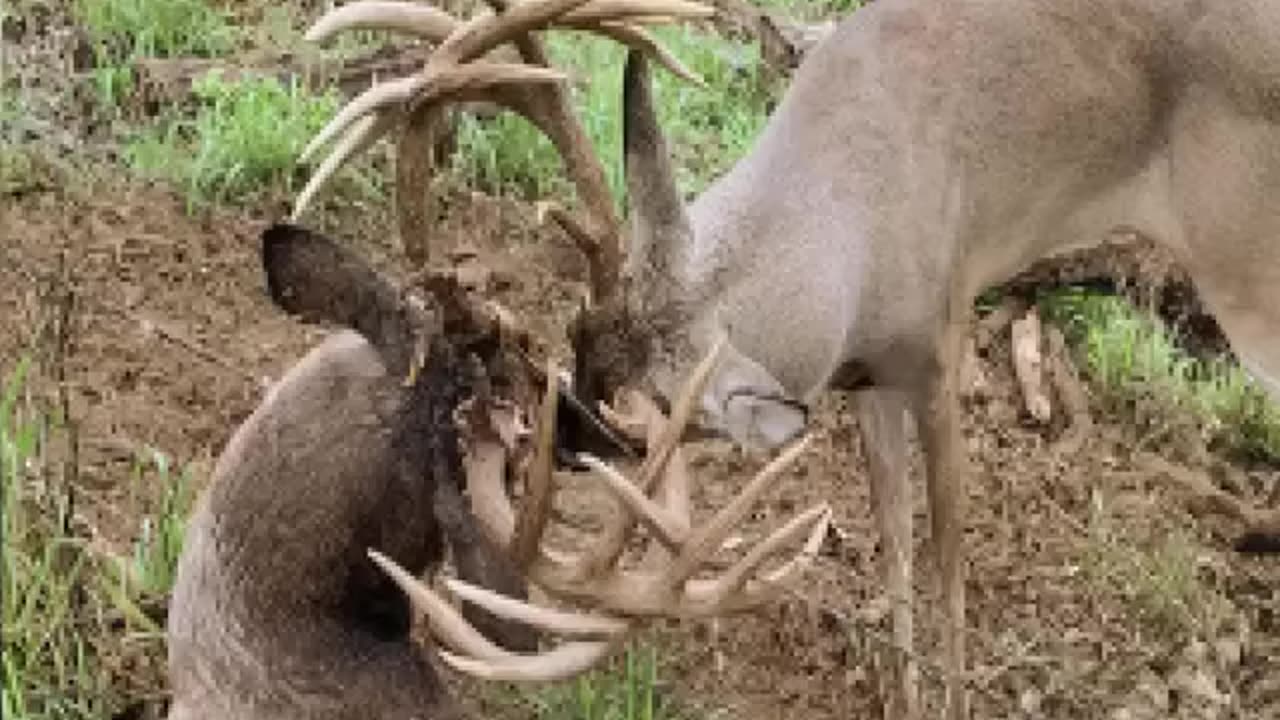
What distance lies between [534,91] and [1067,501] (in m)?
2.37

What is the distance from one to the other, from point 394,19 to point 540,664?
3.61 feet

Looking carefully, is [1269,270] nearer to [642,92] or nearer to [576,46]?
[642,92]

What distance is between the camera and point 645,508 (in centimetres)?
294

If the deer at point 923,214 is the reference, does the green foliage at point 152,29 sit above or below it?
above

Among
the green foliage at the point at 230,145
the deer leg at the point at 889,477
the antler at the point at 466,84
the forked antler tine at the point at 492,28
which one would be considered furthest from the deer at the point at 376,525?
the green foliage at the point at 230,145

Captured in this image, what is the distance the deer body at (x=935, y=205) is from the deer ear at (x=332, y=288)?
959 millimetres

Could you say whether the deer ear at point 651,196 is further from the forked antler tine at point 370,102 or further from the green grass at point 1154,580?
the green grass at point 1154,580

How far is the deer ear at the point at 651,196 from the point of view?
4004mm

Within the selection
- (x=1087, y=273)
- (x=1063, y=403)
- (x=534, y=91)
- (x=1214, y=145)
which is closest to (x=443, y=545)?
(x=534, y=91)

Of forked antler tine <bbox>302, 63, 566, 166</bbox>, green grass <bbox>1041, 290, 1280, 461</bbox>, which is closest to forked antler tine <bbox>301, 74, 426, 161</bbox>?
forked antler tine <bbox>302, 63, 566, 166</bbox>

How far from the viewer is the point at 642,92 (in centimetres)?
396

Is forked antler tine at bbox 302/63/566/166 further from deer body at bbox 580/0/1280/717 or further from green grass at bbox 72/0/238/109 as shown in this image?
green grass at bbox 72/0/238/109

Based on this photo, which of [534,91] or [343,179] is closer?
[534,91]

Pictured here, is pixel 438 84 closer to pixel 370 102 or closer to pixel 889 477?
pixel 370 102
